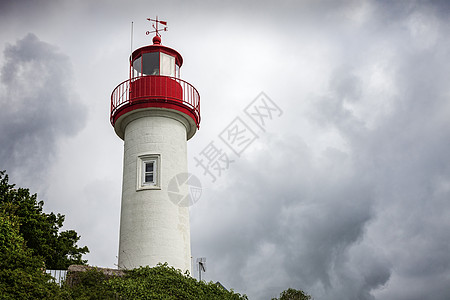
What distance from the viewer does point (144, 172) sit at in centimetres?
1836

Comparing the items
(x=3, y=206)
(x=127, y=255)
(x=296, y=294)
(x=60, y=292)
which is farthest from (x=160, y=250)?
(x=296, y=294)

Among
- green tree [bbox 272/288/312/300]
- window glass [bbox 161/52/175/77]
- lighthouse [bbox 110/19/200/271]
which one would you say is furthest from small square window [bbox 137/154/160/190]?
green tree [bbox 272/288/312/300]

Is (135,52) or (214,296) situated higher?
(135,52)

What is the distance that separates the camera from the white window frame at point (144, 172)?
58.9 ft

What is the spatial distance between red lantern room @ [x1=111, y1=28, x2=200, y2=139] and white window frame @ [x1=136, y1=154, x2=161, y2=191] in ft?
6.00

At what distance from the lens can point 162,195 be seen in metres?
17.8

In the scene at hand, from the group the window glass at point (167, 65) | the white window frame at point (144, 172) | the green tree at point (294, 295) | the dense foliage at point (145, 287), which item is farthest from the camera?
the green tree at point (294, 295)

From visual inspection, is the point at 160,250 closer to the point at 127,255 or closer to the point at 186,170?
the point at 127,255

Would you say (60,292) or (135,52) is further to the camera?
(135,52)

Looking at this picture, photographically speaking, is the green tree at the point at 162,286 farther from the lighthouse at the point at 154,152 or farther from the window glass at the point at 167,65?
the window glass at the point at 167,65

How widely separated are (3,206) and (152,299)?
32.7 ft

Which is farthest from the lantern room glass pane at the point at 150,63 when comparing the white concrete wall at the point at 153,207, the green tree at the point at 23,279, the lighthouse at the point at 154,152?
the green tree at the point at 23,279

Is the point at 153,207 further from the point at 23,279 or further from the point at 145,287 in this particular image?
the point at 23,279

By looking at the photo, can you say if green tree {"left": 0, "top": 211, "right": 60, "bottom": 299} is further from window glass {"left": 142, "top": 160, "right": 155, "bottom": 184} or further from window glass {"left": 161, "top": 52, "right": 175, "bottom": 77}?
window glass {"left": 161, "top": 52, "right": 175, "bottom": 77}
